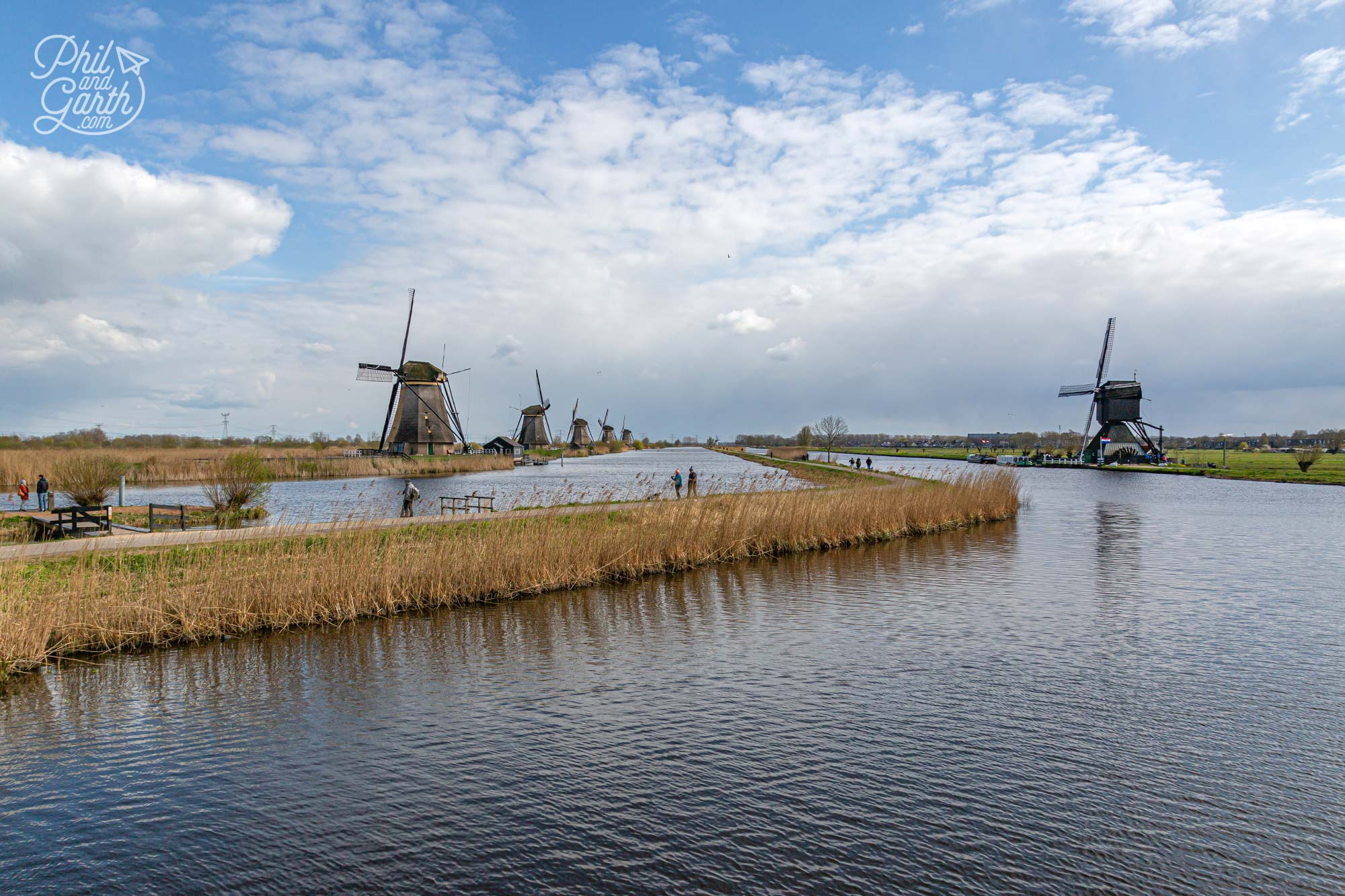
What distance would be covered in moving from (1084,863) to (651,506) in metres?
14.4

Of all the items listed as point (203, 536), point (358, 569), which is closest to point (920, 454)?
point (358, 569)

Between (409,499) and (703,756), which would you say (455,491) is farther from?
(703,756)

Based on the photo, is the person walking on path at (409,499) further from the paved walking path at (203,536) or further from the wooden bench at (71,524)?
the wooden bench at (71,524)

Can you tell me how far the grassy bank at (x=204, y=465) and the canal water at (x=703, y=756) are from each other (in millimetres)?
30759

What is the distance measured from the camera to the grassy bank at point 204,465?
35438 mm

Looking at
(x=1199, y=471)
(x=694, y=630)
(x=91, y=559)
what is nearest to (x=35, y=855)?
(x=91, y=559)

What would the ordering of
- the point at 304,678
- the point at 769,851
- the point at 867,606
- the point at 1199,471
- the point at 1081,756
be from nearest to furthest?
the point at 769,851, the point at 1081,756, the point at 304,678, the point at 867,606, the point at 1199,471

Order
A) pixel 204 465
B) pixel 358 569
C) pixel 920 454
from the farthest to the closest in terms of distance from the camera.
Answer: pixel 920 454, pixel 204 465, pixel 358 569

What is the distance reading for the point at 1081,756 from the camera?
283 inches

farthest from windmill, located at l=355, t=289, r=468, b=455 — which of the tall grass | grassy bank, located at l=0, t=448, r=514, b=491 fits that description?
the tall grass

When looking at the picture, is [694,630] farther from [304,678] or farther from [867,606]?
[304,678]

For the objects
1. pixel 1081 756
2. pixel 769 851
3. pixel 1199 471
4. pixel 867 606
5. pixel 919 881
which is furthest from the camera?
pixel 1199 471

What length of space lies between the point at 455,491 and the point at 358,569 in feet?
92.6

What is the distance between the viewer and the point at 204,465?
4444 centimetres
